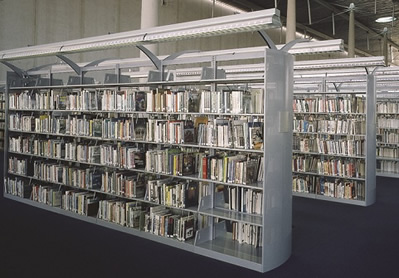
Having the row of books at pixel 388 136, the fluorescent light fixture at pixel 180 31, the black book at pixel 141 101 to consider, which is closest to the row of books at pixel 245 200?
the black book at pixel 141 101

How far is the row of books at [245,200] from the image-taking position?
4641 mm

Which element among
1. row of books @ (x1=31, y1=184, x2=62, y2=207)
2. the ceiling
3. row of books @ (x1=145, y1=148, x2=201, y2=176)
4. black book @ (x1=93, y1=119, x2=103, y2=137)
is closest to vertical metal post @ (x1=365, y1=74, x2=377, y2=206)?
row of books @ (x1=145, y1=148, x2=201, y2=176)

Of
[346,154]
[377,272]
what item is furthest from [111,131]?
[346,154]

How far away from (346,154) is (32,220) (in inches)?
232

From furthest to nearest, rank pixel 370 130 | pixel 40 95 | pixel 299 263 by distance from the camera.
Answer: pixel 370 130 < pixel 40 95 < pixel 299 263

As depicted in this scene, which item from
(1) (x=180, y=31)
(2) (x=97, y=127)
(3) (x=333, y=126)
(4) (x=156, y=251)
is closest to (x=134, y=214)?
(4) (x=156, y=251)

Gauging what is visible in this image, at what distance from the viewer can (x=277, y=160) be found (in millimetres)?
4344

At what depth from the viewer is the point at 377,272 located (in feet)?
13.8

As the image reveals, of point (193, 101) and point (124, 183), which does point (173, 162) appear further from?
point (124, 183)

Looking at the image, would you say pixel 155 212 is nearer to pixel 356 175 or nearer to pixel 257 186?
pixel 257 186

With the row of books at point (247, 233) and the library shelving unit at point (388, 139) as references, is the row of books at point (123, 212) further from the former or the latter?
the library shelving unit at point (388, 139)

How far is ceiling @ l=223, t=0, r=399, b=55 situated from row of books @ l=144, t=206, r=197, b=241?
492 inches

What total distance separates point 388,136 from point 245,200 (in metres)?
8.43

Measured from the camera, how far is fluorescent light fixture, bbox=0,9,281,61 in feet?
12.5
